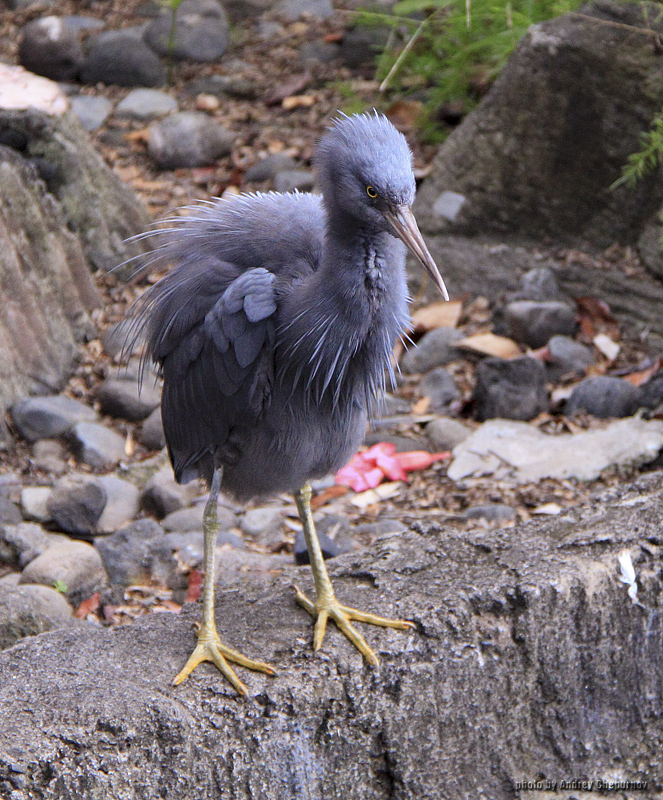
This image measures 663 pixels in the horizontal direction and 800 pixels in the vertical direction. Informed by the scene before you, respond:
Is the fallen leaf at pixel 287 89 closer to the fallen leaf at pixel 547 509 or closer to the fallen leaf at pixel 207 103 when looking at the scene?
the fallen leaf at pixel 207 103

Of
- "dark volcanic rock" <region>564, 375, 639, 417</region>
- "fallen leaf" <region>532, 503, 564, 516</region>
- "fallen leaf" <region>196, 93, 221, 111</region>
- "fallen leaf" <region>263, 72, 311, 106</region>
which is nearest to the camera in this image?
"fallen leaf" <region>532, 503, 564, 516</region>

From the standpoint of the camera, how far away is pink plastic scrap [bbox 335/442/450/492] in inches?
185

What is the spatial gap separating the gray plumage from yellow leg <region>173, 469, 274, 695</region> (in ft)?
0.68

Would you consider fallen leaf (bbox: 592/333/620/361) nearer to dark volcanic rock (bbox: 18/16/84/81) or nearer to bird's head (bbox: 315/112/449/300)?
bird's head (bbox: 315/112/449/300)

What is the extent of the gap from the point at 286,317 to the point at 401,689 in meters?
1.18

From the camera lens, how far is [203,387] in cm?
296

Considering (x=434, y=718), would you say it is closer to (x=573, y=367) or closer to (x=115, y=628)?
(x=115, y=628)

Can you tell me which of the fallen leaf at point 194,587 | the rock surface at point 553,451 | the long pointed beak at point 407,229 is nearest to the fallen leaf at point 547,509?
the rock surface at point 553,451

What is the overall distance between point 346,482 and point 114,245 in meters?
2.19

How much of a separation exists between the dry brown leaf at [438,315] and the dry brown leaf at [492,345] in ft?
0.83

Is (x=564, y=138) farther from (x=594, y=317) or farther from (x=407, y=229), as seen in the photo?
(x=407, y=229)

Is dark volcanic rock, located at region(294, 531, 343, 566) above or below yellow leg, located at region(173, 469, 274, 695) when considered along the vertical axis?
below

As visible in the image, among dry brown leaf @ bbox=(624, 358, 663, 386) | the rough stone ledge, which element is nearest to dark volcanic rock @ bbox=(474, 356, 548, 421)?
dry brown leaf @ bbox=(624, 358, 663, 386)

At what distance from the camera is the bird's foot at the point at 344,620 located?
9.57ft
